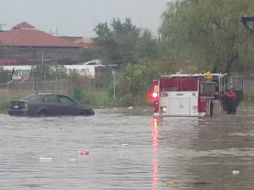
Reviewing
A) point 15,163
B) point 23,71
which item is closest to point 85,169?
point 15,163

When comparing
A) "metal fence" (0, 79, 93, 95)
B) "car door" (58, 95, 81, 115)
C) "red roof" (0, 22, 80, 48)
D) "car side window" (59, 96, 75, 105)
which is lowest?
"car door" (58, 95, 81, 115)

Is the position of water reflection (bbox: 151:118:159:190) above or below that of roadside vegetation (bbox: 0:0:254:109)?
below

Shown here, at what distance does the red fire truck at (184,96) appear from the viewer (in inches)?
1510

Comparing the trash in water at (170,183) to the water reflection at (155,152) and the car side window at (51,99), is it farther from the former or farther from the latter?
the car side window at (51,99)

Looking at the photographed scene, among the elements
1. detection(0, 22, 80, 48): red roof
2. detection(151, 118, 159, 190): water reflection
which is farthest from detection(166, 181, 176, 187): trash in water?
detection(0, 22, 80, 48): red roof

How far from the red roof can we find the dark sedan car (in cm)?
8150

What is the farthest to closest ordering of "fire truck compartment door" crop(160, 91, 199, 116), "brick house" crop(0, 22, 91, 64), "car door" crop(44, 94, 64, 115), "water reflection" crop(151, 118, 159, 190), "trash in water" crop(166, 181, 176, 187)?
"brick house" crop(0, 22, 91, 64)
"car door" crop(44, 94, 64, 115)
"fire truck compartment door" crop(160, 91, 199, 116)
"water reflection" crop(151, 118, 159, 190)
"trash in water" crop(166, 181, 176, 187)

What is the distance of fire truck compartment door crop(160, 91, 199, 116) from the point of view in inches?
1507

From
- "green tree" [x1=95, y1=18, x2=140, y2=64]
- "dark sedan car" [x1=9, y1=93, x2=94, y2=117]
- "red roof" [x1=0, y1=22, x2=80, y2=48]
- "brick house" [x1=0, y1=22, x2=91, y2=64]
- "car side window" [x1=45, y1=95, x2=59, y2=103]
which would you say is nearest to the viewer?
"dark sedan car" [x1=9, y1=93, x2=94, y2=117]

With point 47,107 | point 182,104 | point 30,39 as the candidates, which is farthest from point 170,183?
point 30,39

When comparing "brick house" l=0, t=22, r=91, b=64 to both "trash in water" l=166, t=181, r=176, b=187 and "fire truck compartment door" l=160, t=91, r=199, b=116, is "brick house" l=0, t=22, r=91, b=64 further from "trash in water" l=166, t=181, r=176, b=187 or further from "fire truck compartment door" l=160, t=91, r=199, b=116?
"trash in water" l=166, t=181, r=176, b=187

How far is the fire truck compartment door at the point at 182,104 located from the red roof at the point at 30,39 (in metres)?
84.8

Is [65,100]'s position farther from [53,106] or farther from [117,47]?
[117,47]

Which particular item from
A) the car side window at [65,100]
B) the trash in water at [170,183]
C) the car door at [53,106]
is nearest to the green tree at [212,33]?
the car side window at [65,100]
